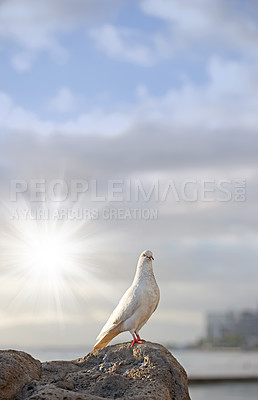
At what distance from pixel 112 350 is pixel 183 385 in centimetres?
111

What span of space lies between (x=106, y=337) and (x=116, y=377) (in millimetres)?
1593

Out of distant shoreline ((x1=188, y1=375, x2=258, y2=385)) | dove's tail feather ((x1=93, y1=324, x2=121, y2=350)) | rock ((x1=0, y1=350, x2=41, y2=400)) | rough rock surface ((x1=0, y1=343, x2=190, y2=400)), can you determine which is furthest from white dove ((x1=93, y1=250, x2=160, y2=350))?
distant shoreline ((x1=188, y1=375, x2=258, y2=385))

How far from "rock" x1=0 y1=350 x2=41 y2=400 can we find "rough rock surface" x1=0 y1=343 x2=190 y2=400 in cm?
9

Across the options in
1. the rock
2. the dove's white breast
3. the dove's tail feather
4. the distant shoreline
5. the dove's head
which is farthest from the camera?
the distant shoreline

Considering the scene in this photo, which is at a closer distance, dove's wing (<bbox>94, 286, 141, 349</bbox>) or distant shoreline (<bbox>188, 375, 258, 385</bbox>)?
dove's wing (<bbox>94, 286, 141, 349</bbox>)

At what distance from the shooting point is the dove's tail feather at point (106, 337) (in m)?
9.28

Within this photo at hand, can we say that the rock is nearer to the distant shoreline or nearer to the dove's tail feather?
the dove's tail feather

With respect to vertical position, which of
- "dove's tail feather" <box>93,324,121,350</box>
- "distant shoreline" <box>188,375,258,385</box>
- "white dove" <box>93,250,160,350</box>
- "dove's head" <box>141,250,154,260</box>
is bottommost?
"distant shoreline" <box>188,375,258,385</box>

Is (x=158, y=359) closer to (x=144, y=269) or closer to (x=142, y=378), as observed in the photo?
(x=142, y=378)

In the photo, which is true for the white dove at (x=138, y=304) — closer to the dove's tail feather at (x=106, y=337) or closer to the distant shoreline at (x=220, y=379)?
the dove's tail feather at (x=106, y=337)

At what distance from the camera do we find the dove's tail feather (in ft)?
30.5

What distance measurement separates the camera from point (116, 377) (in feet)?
25.6

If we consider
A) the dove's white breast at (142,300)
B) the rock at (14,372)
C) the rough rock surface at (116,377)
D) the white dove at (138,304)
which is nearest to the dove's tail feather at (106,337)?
the white dove at (138,304)

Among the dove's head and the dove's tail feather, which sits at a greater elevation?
the dove's head
